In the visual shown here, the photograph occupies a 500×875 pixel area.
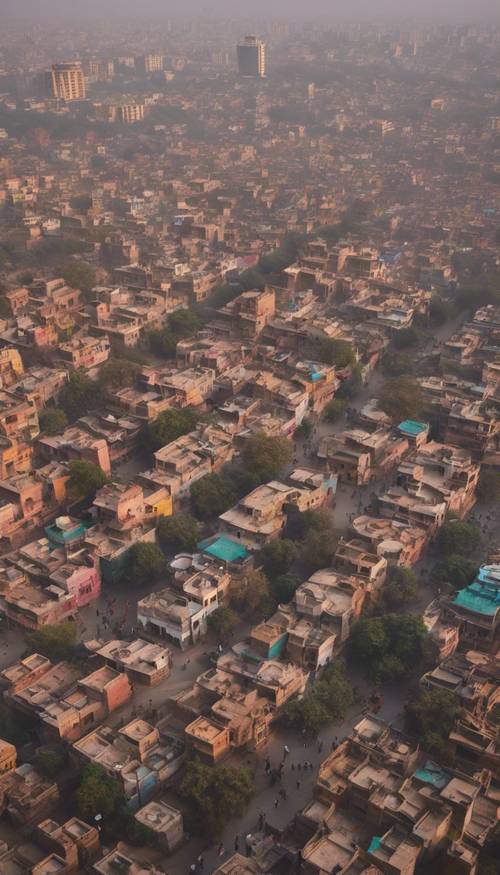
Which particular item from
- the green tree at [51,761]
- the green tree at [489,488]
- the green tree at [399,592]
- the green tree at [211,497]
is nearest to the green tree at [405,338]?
the green tree at [489,488]

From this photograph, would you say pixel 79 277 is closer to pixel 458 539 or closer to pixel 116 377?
pixel 116 377

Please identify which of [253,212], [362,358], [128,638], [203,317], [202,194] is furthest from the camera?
[202,194]

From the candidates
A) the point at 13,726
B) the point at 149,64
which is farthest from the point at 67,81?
the point at 13,726

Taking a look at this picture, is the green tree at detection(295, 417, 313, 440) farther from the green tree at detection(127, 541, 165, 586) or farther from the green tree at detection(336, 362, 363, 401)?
the green tree at detection(127, 541, 165, 586)

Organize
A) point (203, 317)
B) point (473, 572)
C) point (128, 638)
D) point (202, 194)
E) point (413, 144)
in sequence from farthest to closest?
point (413, 144)
point (202, 194)
point (203, 317)
point (473, 572)
point (128, 638)

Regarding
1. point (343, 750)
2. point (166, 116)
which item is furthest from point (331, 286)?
point (166, 116)

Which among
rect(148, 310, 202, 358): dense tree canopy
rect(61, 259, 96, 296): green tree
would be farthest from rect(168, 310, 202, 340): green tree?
rect(61, 259, 96, 296): green tree

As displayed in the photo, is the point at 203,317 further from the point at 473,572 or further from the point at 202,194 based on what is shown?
the point at 202,194
